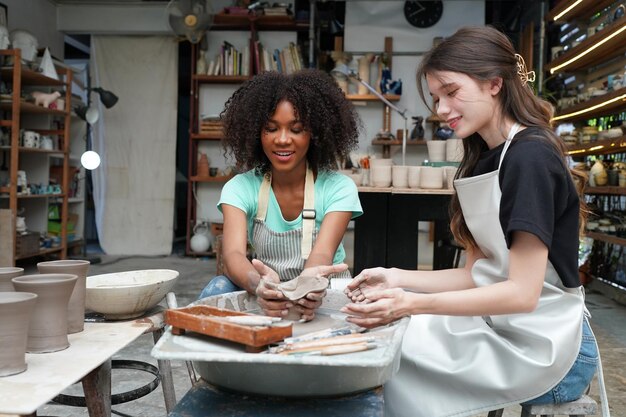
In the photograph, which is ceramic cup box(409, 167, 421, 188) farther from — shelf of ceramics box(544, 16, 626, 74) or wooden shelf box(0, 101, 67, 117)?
wooden shelf box(0, 101, 67, 117)

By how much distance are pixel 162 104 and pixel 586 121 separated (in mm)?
4682

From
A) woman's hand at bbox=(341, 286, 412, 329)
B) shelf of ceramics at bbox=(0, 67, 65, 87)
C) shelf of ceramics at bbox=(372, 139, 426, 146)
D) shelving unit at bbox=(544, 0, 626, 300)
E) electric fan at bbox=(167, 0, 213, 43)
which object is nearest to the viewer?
woman's hand at bbox=(341, 286, 412, 329)

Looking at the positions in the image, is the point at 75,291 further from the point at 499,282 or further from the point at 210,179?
the point at 210,179

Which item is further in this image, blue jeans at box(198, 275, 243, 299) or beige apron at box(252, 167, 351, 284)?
beige apron at box(252, 167, 351, 284)

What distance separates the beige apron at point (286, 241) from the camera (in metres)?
2.12

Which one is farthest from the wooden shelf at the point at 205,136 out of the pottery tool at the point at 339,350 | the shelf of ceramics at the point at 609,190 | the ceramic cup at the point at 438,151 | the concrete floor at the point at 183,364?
the pottery tool at the point at 339,350

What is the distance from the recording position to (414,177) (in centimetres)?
379

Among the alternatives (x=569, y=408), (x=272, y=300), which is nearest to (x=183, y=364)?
(x=272, y=300)

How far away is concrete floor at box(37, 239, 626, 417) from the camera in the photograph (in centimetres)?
260

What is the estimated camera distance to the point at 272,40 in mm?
7195

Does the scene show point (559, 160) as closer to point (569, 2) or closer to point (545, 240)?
point (545, 240)

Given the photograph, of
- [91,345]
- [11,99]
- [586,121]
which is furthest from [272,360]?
[586,121]

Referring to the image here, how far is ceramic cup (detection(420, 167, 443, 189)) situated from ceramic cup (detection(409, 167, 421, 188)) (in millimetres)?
31

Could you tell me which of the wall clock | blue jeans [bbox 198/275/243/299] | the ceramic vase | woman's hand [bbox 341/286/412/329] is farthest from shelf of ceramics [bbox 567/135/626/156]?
woman's hand [bbox 341/286/412/329]
